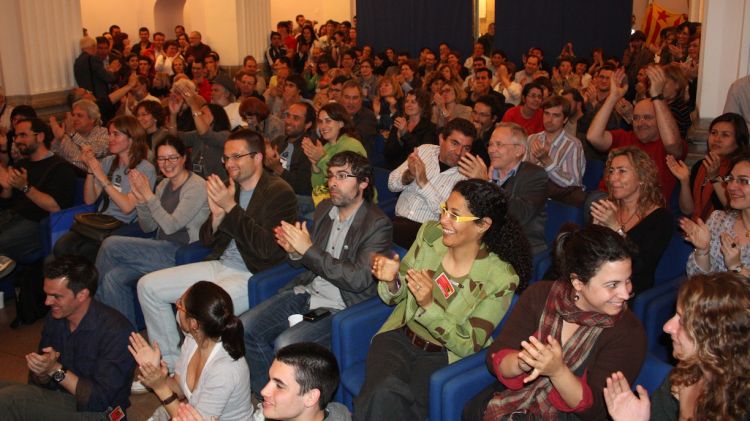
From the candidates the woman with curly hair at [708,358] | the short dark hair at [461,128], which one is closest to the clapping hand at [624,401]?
the woman with curly hair at [708,358]

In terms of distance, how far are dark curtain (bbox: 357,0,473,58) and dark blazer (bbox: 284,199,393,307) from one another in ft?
31.4

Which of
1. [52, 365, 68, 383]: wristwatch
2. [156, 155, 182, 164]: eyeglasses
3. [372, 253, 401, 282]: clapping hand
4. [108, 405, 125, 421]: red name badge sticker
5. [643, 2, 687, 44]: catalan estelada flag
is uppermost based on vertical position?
[643, 2, 687, 44]: catalan estelada flag

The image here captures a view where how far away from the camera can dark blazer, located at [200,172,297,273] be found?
147 inches

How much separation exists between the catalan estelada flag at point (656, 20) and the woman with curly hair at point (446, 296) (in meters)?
12.2

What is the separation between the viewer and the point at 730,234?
324cm

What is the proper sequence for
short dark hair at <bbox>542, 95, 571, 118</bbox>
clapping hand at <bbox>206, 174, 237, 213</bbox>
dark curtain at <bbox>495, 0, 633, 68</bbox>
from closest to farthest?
clapping hand at <bbox>206, 174, 237, 213</bbox>
short dark hair at <bbox>542, 95, 571, 118</bbox>
dark curtain at <bbox>495, 0, 633, 68</bbox>

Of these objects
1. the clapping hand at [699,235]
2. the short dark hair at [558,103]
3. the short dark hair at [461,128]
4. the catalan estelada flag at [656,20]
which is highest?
the catalan estelada flag at [656,20]

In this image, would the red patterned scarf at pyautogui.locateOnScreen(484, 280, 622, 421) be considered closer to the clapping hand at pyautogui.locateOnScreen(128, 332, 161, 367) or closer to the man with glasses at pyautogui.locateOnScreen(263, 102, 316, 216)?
the clapping hand at pyautogui.locateOnScreen(128, 332, 161, 367)

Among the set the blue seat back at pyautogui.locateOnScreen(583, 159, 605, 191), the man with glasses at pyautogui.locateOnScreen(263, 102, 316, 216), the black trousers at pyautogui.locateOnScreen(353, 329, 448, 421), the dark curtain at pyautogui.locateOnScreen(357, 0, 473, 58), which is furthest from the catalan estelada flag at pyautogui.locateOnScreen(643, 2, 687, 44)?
the black trousers at pyautogui.locateOnScreen(353, 329, 448, 421)

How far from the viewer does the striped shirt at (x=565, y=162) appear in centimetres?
476

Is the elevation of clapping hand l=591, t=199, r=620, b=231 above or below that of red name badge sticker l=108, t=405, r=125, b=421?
above

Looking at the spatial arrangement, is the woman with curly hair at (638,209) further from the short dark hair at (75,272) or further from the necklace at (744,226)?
the short dark hair at (75,272)

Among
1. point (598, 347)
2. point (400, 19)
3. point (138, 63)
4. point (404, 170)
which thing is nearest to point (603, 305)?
point (598, 347)

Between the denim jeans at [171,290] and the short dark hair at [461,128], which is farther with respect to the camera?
the short dark hair at [461,128]
